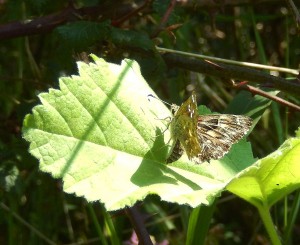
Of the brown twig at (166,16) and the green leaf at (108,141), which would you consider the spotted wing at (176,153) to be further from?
the brown twig at (166,16)

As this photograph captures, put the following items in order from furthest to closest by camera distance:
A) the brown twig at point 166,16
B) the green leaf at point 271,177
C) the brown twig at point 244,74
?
the brown twig at point 166,16 < the brown twig at point 244,74 < the green leaf at point 271,177

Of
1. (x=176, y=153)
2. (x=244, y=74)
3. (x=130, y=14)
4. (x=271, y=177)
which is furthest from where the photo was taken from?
(x=130, y=14)

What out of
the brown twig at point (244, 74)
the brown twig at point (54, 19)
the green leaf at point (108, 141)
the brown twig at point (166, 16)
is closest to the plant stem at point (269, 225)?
the green leaf at point (108, 141)

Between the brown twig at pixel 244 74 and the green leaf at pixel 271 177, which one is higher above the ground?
the green leaf at pixel 271 177

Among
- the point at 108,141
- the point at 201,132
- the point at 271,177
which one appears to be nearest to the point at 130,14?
the point at 201,132

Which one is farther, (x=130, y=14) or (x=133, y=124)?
(x=130, y=14)

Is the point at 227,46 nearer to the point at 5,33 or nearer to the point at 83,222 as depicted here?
the point at 83,222

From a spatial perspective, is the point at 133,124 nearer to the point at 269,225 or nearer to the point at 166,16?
the point at 269,225
